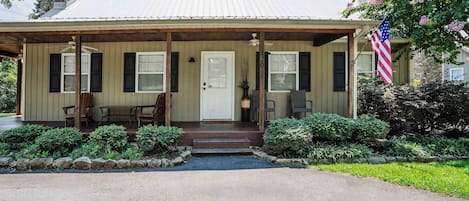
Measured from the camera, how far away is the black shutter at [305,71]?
812 cm

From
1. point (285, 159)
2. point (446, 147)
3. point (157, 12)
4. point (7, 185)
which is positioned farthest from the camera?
point (157, 12)

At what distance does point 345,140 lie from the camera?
5660mm

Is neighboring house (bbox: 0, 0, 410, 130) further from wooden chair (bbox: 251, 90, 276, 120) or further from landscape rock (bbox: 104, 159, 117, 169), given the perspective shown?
landscape rock (bbox: 104, 159, 117, 169)

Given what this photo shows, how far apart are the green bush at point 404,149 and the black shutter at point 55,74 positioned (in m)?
7.78

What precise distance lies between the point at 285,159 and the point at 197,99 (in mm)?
3626

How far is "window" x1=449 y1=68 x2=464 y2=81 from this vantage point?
13258 mm

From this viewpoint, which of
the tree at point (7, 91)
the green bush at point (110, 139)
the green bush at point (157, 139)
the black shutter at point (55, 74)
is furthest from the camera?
the tree at point (7, 91)

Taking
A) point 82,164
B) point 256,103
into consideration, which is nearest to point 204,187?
point 82,164

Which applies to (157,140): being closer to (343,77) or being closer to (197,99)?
(197,99)

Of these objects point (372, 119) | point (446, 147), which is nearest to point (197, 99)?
point (372, 119)

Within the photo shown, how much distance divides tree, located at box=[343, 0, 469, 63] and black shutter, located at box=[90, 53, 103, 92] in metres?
6.59

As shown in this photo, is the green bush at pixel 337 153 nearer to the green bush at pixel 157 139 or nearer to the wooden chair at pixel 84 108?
the green bush at pixel 157 139

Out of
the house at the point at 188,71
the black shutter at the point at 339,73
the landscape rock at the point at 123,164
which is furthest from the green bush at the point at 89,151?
the black shutter at the point at 339,73

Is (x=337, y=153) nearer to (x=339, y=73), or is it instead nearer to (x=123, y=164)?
(x=123, y=164)
